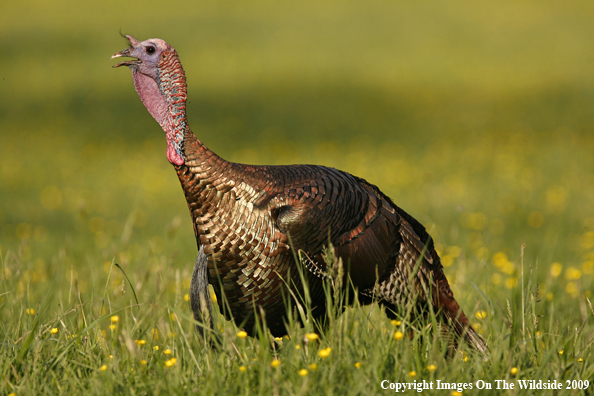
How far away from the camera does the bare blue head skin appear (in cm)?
295

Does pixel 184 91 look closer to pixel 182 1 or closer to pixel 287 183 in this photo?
pixel 287 183

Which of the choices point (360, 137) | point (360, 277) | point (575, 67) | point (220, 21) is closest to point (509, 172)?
point (360, 137)

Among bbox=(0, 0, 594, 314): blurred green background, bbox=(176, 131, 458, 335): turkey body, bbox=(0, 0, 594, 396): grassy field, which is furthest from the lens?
bbox=(0, 0, 594, 314): blurred green background

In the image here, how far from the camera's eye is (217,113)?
1432 centimetres

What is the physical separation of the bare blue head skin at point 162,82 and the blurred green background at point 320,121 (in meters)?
0.95

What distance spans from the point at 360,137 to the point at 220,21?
368 inches

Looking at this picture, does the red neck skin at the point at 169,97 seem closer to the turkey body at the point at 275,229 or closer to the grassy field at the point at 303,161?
the turkey body at the point at 275,229

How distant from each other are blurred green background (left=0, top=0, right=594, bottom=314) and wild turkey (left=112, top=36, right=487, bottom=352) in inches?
18.5

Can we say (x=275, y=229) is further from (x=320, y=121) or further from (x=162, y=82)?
(x=320, y=121)

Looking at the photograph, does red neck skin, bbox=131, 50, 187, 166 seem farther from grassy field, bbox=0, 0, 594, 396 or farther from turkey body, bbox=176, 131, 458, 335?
grassy field, bbox=0, 0, 594, 396

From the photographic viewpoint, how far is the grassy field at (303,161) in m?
2.50

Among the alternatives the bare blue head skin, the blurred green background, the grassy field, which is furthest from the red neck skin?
the blurred green background

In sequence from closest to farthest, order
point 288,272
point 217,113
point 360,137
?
1. point 288,272
2. point 360,137
3. point 217,113

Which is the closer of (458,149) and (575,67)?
(458,149)
